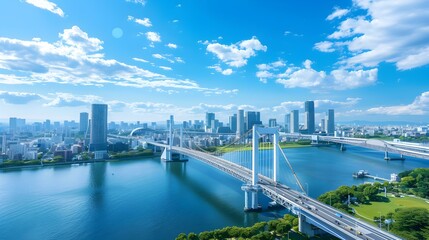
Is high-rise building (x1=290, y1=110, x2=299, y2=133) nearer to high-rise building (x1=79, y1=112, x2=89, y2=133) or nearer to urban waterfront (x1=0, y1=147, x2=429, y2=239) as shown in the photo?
urban waterfront (x1=0, y1=147, x2=429, y2=239)

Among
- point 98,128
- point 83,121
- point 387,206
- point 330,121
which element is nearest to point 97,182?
point 387,206

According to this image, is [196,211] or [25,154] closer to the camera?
[196,211]

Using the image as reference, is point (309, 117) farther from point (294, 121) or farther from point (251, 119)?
point (251, 119)

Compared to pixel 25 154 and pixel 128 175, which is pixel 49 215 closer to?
pixel 128 175

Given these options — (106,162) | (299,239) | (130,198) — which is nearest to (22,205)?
(130,198)

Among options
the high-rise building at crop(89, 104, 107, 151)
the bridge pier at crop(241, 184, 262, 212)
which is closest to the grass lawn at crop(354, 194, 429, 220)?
the bridge pier at crop(241, 184, 262, 212)

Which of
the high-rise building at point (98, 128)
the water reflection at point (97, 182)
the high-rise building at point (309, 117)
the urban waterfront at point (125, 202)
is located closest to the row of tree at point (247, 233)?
the urban waterfront at point (125, 202)

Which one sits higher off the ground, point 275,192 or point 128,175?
point 275,192
